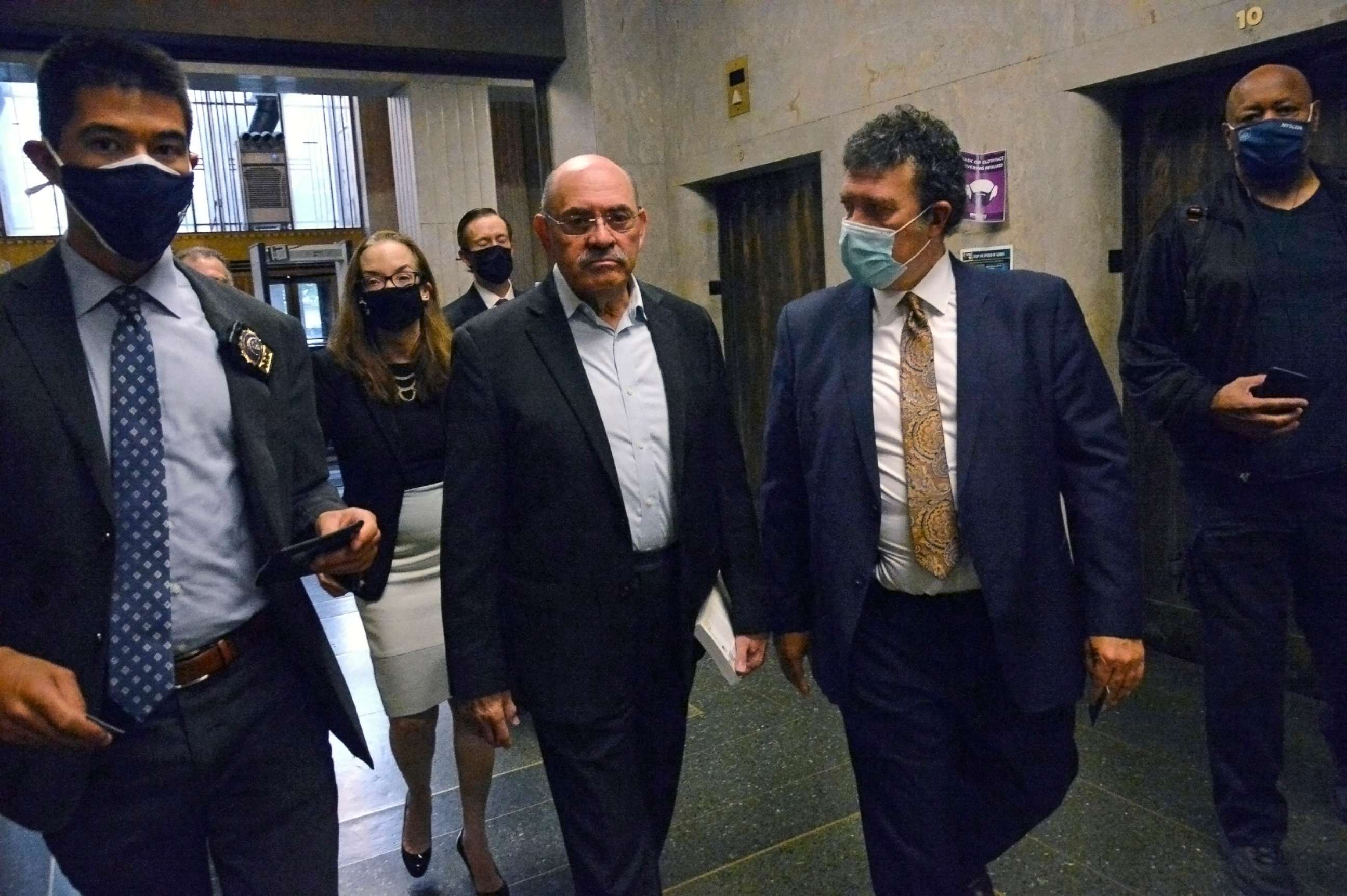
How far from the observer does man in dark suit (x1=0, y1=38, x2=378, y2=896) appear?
4.75ft

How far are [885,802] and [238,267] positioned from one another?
58.4 ft

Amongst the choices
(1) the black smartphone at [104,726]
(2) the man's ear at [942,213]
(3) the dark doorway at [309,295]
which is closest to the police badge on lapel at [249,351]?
(1) the black smartphone at [104,726]

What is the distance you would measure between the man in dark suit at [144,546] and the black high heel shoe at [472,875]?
104cm

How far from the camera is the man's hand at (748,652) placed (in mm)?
2234

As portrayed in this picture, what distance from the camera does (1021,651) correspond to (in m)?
1.94

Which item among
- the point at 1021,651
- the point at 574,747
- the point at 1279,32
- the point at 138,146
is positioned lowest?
the point at 574,747

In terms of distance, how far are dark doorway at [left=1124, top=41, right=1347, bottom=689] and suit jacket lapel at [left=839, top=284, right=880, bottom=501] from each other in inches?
73.0

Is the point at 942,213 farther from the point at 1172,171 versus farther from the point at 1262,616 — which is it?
the point at 1172,171

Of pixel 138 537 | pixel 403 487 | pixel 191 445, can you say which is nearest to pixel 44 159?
pixel 191 445

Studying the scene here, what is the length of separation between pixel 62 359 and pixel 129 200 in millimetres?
272

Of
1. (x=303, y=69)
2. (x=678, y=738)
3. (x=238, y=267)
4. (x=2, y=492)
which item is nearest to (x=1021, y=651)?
(x=678, y=738)

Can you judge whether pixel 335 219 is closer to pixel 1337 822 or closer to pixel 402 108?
pixel 402 108

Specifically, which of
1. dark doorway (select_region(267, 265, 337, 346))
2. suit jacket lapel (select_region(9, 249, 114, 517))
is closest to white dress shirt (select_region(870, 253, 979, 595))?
suit jacket lapel (select_region(9, 249, 114, 517))

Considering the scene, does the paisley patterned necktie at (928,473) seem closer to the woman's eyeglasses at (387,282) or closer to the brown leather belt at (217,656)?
the brown leather belt at (217,656)
